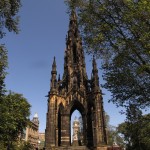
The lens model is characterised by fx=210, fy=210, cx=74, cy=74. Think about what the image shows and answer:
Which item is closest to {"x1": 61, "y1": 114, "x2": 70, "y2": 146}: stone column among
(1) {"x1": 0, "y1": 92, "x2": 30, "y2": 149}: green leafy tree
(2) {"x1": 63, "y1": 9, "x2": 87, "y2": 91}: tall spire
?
(2) {"x1": 63, "y1": 9, "x2": 87, "y2": 91}: tall spire

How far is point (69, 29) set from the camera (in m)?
46.2

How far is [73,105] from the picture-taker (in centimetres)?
3547

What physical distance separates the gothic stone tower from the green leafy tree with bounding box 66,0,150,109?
58.8 feet

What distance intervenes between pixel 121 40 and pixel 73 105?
79.5 ft

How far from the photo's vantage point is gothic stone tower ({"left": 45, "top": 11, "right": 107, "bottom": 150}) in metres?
31.3

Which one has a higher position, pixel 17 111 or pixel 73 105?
pixel 73 105

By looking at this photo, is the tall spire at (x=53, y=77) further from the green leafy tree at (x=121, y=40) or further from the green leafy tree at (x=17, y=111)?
the green leafy tree at (x=121, y=40)

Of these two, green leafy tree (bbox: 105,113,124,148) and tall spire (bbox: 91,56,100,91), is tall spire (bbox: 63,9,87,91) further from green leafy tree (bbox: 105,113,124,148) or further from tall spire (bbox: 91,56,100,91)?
green leafy tree (bbox: 105,113,124,148)

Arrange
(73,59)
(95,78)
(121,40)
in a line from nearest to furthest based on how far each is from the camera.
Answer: (121,40), (95,78), (73,59)

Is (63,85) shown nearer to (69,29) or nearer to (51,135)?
(51,135)

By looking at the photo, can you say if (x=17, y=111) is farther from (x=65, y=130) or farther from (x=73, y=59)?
(x=73, y=59)

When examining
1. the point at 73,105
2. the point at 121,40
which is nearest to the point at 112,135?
the point at 73,105

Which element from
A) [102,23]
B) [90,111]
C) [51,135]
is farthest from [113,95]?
[90,111]

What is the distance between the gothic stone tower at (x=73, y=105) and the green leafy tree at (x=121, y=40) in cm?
1791
